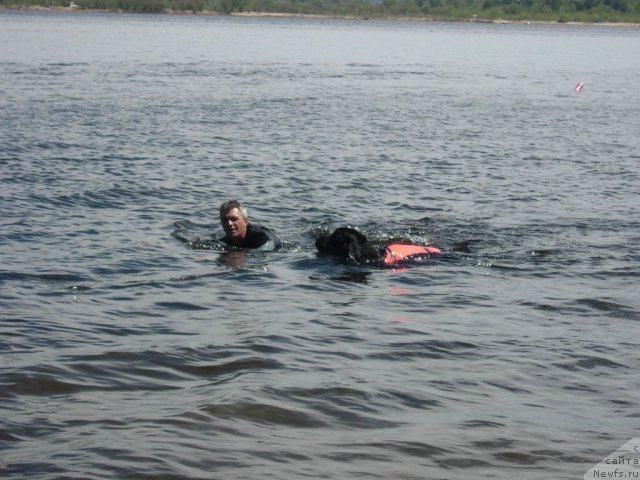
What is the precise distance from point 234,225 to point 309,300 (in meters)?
1.95

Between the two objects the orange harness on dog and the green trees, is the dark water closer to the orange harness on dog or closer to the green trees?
the orange harness on dog

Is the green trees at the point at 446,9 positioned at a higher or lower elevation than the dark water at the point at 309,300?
higher

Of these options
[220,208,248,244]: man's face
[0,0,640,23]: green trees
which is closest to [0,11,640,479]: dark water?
[220,208,248,244]: man's face

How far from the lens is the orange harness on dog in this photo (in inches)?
441

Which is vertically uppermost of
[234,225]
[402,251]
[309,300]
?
[234,225]

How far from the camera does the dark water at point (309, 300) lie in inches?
253

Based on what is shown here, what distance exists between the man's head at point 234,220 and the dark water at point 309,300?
35cm

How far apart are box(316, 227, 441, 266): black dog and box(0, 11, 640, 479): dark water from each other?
9.2 inches

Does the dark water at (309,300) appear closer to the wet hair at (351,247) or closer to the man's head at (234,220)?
the wet hair at (351,247)

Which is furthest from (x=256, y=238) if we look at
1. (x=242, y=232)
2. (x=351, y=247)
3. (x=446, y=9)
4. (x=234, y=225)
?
(x=446, y=9)

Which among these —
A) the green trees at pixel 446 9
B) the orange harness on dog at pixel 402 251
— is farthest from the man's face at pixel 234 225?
the green trees at pixel 446 9

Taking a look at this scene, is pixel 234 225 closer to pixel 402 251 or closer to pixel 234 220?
pixel 234 220

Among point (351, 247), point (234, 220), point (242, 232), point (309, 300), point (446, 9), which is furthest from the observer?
point (446, 9)

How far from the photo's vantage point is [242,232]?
38.4 feet
